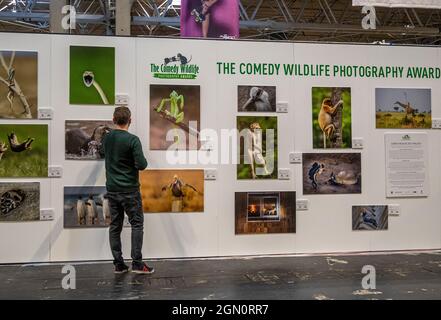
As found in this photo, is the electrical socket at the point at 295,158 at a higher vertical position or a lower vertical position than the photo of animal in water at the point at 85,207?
higher

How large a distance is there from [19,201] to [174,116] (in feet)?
6.02

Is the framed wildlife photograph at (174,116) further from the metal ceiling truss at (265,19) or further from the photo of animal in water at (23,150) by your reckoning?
the metal ceiling truss at (265,19)

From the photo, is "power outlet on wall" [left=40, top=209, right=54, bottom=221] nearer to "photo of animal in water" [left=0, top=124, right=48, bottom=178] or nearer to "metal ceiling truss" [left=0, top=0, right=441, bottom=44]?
"photo of animal in water" [left=0, top=124, right=48, bottom=178]

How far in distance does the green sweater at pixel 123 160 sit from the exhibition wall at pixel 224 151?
26.0 inches

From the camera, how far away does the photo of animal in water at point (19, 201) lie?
5.08m

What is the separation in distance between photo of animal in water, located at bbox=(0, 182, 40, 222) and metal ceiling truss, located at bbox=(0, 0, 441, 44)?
6.19 meters

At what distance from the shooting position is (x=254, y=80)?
18.0 feet

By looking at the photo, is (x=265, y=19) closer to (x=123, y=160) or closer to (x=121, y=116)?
(x=121, y=116)

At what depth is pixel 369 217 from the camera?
223 inches

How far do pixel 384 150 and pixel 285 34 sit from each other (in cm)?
857

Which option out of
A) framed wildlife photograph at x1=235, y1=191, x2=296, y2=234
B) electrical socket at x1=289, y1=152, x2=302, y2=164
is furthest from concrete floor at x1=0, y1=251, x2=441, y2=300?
electrical socket at x1=289, y1=152, x2=302, y2=164

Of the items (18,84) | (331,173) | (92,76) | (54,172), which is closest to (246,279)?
(331,173)

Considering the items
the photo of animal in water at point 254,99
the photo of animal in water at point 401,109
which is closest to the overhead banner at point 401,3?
the photo of animal in water at point 401,109

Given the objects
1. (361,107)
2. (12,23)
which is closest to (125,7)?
(361,107)
